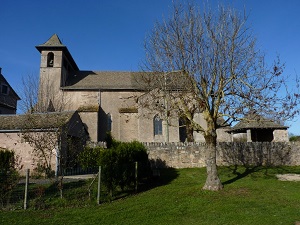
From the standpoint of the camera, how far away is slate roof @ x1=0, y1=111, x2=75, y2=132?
15773mm

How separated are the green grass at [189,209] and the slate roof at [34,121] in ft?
26.2

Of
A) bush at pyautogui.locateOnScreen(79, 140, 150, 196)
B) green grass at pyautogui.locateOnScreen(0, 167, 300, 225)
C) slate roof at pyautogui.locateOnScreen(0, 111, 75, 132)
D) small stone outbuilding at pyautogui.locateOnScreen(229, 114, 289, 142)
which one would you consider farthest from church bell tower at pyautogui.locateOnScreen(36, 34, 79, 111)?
green grass at pyautogui.locateOnScreen(0, 167, 300, 225)

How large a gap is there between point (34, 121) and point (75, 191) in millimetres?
7009

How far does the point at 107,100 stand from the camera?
107ft

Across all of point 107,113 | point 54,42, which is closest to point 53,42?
point 54,42

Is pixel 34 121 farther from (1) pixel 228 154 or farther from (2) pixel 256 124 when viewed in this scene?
(2) pixel 256 124

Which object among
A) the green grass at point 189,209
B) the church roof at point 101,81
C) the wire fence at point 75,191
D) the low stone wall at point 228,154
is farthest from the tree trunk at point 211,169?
the church roof at point 101,81

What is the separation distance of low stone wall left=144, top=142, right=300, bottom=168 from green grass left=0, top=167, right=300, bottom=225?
6604 mm

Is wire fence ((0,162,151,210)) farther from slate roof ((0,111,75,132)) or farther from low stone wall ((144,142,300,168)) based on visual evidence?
low stone wall ((144,142,300,168))

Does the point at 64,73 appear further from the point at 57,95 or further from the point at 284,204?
the point at 284,204

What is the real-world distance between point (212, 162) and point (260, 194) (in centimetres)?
227

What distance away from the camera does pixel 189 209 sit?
848 cm

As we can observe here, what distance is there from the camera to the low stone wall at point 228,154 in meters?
18.7

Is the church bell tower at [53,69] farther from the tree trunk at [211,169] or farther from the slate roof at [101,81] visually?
the tree trunk at [211,169]
